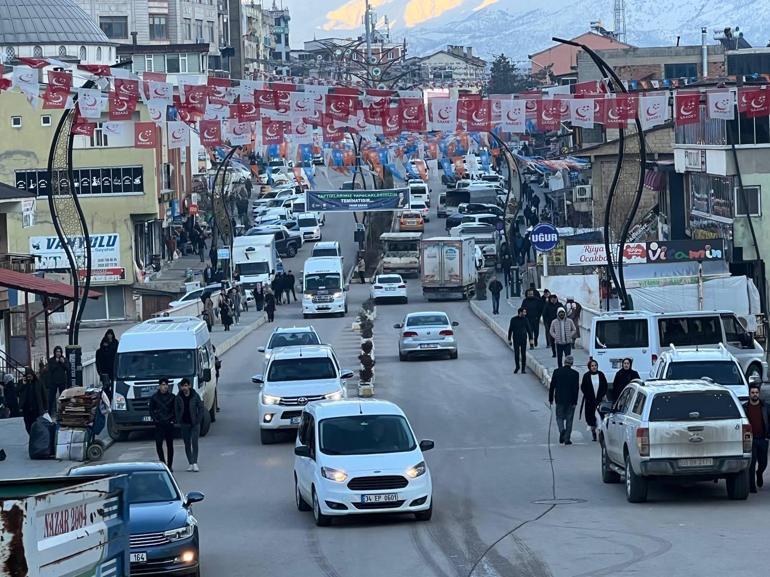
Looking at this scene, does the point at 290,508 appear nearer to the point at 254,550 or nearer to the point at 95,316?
the point at 254,550

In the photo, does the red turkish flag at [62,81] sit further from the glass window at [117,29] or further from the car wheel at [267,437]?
the glass window at [117,29]

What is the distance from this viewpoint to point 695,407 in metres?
19.8

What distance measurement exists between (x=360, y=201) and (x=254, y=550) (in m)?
68.8

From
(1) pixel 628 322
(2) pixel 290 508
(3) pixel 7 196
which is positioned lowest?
(2) pixel 290 508

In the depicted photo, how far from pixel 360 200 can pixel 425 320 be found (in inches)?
1626

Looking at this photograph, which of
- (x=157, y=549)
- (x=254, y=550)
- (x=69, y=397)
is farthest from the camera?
(x=69, y=397)

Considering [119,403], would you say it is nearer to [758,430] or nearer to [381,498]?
[381,498]

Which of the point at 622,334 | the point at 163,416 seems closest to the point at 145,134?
the point at 622,334

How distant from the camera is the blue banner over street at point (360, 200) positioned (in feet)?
282

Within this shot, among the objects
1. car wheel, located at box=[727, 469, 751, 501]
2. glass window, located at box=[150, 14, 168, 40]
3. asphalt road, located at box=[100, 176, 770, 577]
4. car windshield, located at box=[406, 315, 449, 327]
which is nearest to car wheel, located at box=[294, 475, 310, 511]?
asphalt road, located at box=[100, 176, 770, 577]

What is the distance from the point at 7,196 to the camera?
143 feet

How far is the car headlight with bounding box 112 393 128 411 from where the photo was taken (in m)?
29.3

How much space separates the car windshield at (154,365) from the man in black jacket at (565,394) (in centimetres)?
712

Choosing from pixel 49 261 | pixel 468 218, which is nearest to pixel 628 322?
pixel 49 261
